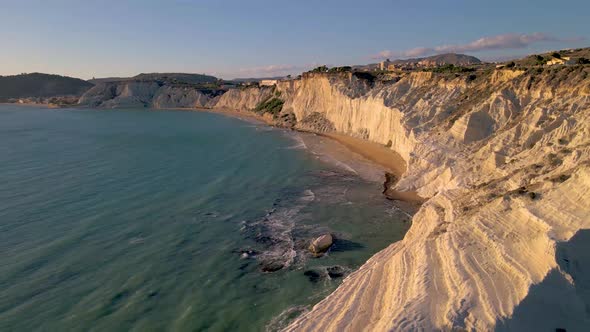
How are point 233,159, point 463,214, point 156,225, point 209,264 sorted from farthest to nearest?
point 233,159 → point 156,225 → point 209,264 → point 463,214

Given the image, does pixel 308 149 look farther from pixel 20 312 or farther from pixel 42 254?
pixel 20 312

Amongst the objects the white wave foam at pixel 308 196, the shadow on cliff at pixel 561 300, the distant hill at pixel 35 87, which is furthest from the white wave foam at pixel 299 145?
the distant hill at pixel 35 87

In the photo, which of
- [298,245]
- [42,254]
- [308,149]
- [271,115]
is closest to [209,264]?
[298,245]

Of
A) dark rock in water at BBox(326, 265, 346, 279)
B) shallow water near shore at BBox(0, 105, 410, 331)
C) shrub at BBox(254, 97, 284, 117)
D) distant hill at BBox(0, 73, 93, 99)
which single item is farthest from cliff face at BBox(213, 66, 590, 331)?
distant hill at BBox(0, 73, 93, 99)

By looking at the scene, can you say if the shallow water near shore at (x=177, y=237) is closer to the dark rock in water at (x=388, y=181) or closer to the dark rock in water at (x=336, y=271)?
the dark rock in water at (x=336, y=271)

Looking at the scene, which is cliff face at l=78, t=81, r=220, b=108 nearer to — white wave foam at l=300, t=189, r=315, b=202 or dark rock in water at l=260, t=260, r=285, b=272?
white wave foam at l=300, t=189, r=315, b=202

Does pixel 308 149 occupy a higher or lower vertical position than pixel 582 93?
lower
